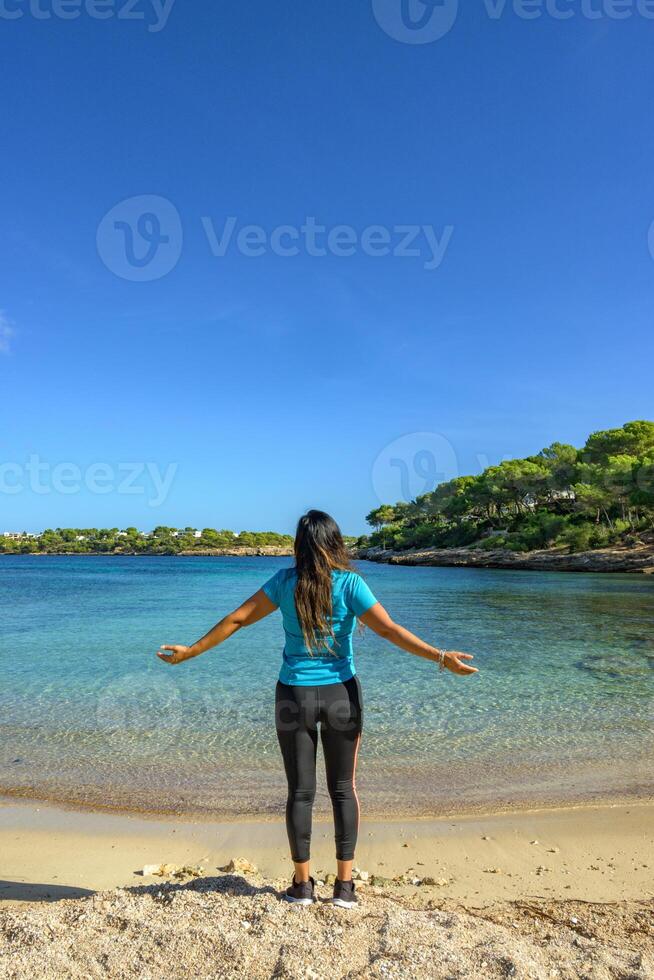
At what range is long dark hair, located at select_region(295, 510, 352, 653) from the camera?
3.31 meters

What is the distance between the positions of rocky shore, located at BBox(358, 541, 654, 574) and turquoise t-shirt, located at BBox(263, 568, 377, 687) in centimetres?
5295

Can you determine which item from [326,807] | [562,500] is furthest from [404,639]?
[562,500]

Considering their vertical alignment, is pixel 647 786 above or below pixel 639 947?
below

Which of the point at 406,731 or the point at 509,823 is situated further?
the point at 406,731

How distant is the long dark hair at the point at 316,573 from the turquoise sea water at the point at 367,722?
10.8 ft

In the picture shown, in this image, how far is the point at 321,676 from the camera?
3.34 metres

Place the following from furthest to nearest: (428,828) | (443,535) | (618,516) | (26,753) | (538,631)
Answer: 1. (443,535)
2. (618,516)
3. (538,631)
4. (26,753)
5. (428,828)

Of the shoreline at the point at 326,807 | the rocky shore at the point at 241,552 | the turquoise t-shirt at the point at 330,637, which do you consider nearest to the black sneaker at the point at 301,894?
the turquoise t-shirt at the point at 330,637

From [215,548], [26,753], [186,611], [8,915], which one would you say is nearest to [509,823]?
[8,915]

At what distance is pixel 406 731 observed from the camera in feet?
27.2

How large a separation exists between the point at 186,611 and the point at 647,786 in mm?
23522

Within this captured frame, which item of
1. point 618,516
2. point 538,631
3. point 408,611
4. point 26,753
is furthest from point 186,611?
point 618,516

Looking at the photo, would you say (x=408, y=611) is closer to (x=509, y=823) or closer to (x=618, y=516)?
(x=509, y=823)

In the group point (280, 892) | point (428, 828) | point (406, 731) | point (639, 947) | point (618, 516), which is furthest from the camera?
point (618, 516)
